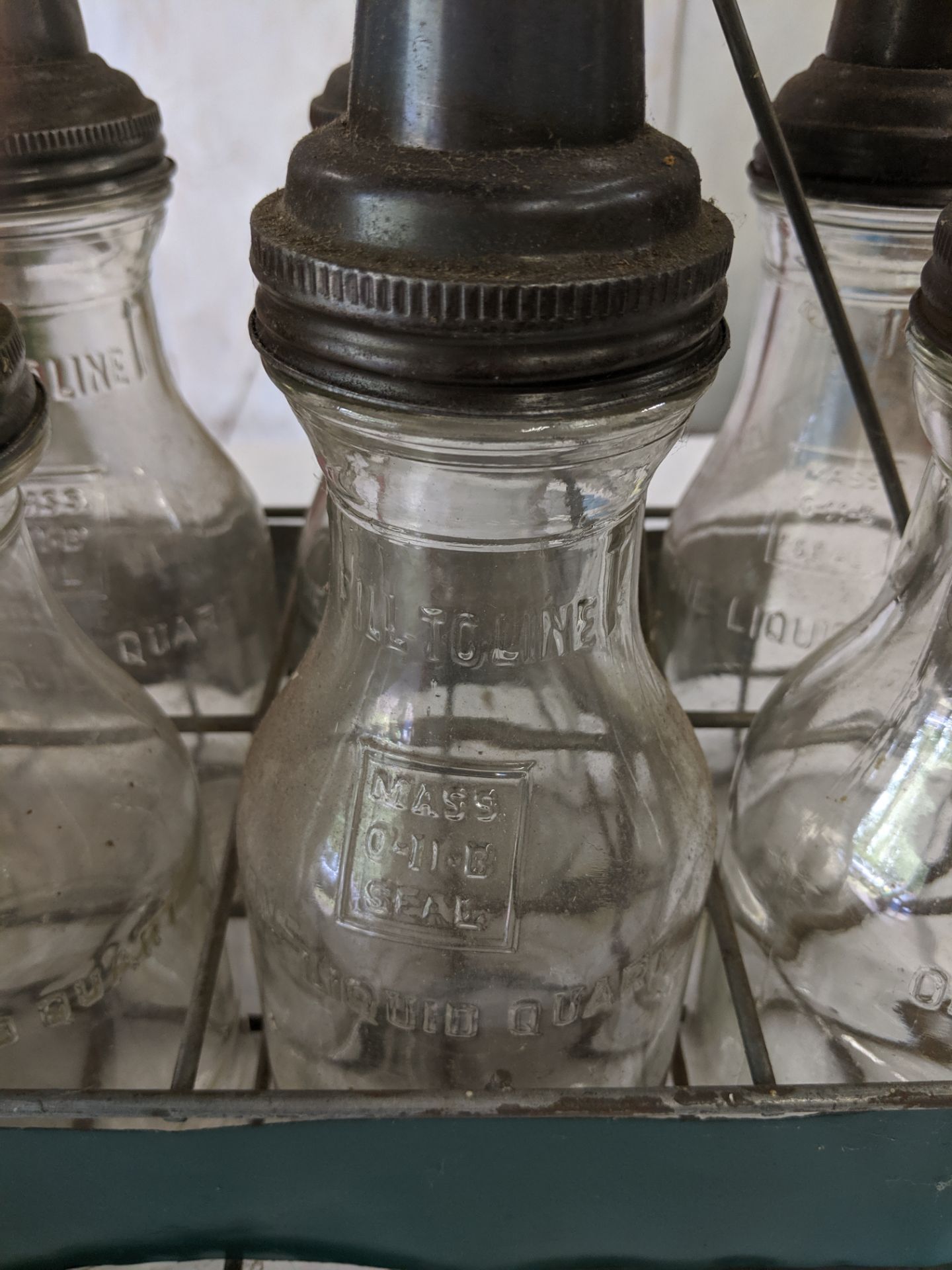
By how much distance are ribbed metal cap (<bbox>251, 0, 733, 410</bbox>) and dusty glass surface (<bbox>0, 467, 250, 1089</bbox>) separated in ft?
0.43

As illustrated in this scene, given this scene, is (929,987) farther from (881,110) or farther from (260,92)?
(260,92)

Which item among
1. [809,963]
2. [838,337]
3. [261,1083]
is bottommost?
[261,1083]

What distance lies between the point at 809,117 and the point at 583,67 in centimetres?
18

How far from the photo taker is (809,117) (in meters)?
0.35

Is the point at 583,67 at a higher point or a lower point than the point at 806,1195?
higher

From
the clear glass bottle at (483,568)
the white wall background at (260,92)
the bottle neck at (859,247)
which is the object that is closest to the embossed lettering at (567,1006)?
the clear glass bottle at (483,568)

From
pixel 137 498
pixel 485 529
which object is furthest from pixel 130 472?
pixel 485 529

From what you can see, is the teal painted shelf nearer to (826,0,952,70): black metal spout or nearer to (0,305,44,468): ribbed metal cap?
(0,305,44,468): ribbed metal cap

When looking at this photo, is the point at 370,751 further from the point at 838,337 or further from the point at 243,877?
the point at 838,337

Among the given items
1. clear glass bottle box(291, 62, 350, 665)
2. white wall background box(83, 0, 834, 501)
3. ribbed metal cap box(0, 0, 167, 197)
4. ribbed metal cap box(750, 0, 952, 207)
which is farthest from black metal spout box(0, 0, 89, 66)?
white wall background box(83, 0, 834, 501)

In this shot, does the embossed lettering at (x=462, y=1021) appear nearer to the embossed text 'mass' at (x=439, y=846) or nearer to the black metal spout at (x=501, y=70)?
the embossed text 'mass' at (x=439, y=846)

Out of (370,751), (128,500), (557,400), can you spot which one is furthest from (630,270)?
(128,500)

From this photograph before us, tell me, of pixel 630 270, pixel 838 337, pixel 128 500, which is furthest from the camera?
pixel 128 500

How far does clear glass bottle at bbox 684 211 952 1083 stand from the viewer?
310 millimetres
